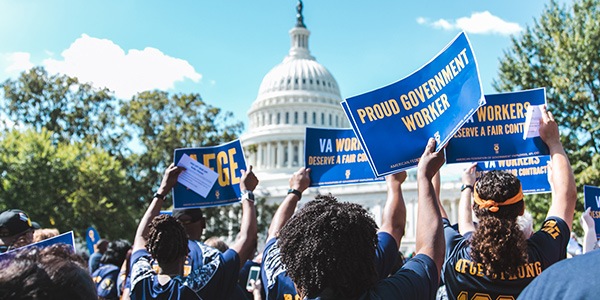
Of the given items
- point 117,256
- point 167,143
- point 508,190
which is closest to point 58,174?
point 167,143

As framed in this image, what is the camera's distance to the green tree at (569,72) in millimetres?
18781

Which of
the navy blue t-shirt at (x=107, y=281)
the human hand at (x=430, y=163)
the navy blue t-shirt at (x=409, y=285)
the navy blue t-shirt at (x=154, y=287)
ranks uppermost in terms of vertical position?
the human hand at (x=430, y=163)

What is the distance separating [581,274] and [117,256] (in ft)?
18.6

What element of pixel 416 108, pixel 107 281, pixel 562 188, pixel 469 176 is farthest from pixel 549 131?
pixel 107 281

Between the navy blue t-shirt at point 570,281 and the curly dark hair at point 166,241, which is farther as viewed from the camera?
the curly dark hair at point 166,241

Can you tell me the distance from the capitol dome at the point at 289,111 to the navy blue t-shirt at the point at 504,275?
263 feet

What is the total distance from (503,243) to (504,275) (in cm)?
18

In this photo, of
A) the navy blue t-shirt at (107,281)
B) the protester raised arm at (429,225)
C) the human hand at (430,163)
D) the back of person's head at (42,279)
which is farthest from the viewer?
the navy blue t-shirt at (107,281)

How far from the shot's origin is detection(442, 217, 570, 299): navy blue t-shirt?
9.87 ft

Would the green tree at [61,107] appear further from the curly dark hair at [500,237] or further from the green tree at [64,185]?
the curly dark hair at [500,237]

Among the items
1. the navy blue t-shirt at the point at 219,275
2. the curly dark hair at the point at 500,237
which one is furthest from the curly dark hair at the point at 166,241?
the curly dark hair at the point at 500,237

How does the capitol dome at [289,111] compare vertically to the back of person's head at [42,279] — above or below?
above

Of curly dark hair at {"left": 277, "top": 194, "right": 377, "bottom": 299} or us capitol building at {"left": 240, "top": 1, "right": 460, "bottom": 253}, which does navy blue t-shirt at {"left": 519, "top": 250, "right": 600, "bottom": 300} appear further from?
us capitol building at {"left": 240, "top": 1, "right": 460, "bottom": 253}

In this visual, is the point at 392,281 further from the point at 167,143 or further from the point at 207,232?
the point at 207,232
